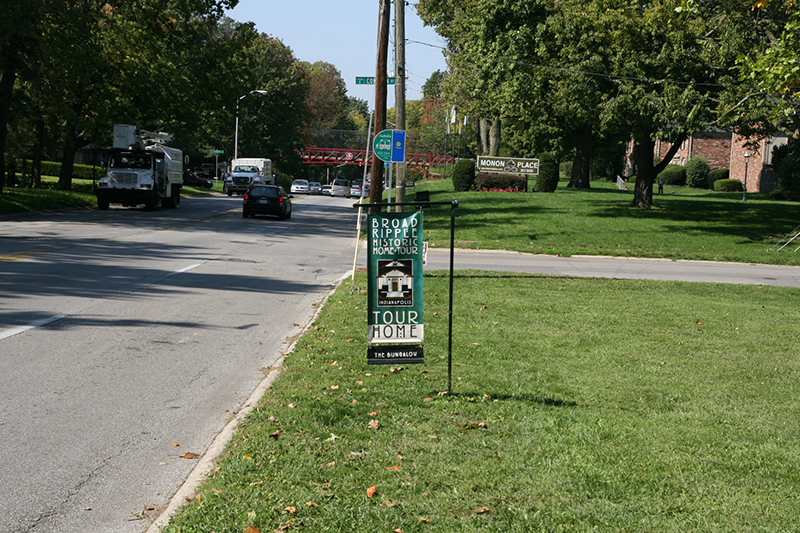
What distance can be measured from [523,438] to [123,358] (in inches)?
186

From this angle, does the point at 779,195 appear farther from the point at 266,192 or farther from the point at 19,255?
the point at 19,255

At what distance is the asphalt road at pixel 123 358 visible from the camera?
16.4 feet

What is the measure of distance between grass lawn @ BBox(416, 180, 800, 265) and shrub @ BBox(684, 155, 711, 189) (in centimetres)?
3305

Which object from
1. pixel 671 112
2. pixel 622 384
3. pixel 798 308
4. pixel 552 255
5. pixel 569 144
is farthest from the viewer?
pixel 569 144

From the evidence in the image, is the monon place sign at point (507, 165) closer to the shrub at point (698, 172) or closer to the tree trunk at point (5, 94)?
the tree trunk at point (5, 94)

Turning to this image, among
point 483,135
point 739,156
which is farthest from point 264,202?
point 739,156

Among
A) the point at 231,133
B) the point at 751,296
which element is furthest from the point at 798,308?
the point at 231,133

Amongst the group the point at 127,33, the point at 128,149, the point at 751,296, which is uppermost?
the point at 127,33

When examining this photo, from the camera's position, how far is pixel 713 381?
790cm

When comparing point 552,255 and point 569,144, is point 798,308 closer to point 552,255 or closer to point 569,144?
point 552,255

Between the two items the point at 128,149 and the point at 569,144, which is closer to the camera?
the point at 128,149

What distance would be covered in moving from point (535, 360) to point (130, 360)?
4.37 meters

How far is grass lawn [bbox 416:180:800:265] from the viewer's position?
2528cm

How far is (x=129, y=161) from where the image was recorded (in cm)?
3450
